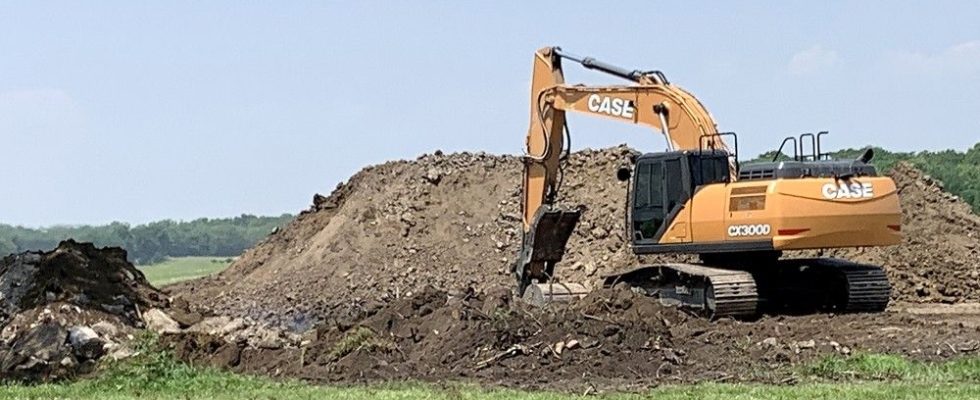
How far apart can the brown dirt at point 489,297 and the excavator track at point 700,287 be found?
0.38 metres

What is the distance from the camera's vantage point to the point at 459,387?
1425 centimetres

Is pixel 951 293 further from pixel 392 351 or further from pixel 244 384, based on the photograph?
pixel 244 384

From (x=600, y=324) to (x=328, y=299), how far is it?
16.3 meters

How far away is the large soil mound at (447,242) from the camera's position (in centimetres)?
2927

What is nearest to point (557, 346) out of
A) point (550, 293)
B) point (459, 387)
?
point (459, 387)

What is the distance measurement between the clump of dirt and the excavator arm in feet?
6.82

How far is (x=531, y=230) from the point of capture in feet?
66.8

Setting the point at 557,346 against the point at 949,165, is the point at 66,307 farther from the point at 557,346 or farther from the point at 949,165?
the point at 949,165

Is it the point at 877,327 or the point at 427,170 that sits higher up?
the point at 427,170

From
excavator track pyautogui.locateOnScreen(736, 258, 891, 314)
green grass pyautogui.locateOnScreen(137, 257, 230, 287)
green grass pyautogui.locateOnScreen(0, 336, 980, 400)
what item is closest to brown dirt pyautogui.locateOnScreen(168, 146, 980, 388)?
excavator track pyautogui.locateOnScreen(736, 258, 891, 314)

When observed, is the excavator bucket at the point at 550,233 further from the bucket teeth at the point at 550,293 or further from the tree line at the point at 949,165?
the tree line at the point at 949,165

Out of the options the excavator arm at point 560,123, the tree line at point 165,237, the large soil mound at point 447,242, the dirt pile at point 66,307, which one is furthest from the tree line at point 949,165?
the tree line at point 165,237

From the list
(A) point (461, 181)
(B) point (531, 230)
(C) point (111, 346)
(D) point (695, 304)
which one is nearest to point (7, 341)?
(C) point (111, 346)

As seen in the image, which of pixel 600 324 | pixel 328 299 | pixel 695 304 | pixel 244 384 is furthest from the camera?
pixel 328 299
